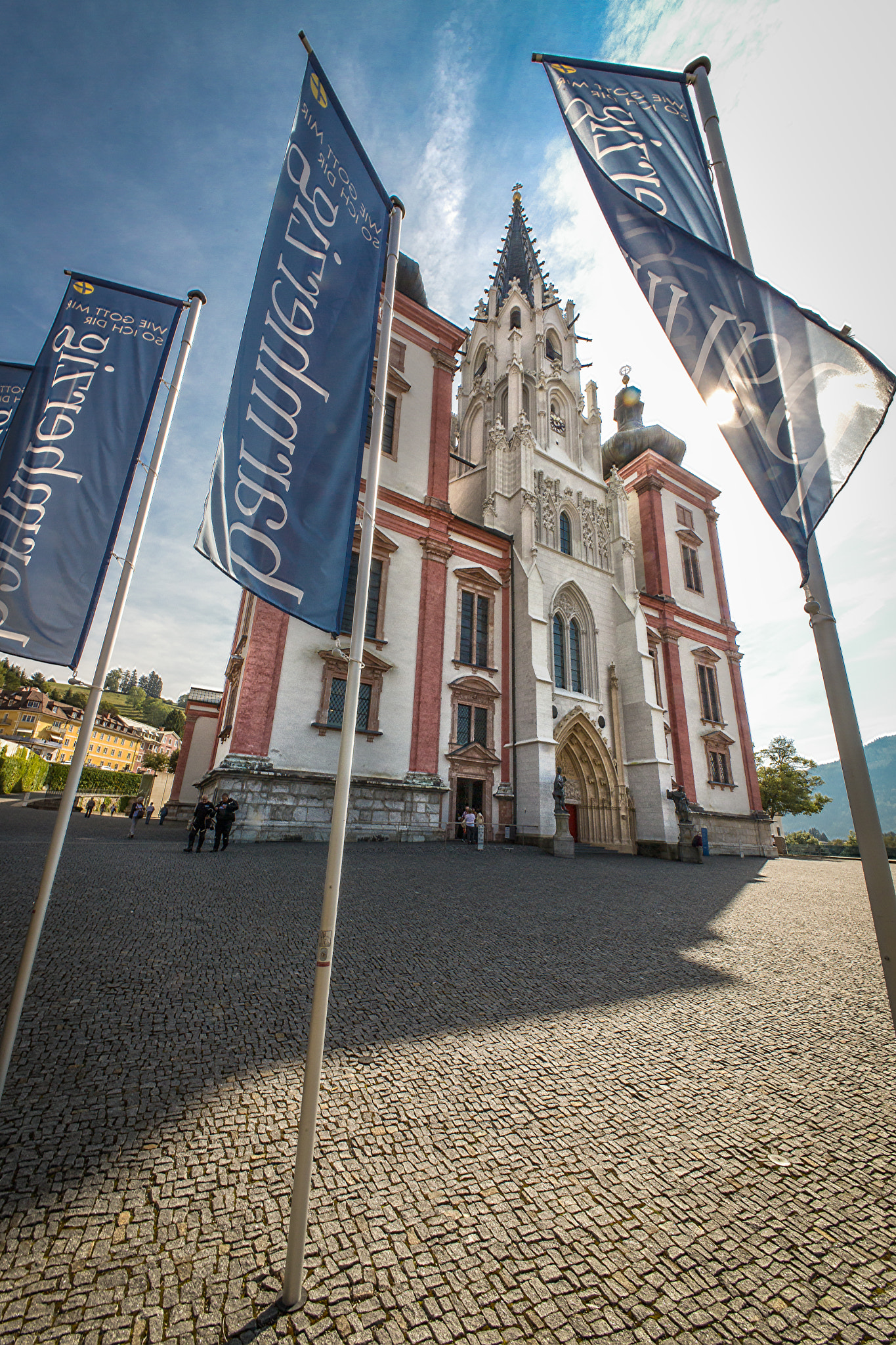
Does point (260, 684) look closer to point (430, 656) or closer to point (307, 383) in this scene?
point (430, 656)

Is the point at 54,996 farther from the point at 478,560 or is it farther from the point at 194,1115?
the point at 478,560

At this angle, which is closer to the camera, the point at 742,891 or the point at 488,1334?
the point at 488,1334

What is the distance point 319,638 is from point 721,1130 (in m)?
15.7

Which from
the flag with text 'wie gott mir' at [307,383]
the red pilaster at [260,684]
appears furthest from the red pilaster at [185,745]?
the flag with text 'wie gott mir' at [307,383]

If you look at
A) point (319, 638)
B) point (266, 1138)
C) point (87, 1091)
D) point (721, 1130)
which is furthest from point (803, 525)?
point (319, 638)

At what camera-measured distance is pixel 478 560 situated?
22.2m

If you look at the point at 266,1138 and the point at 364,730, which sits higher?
the point at 364,730

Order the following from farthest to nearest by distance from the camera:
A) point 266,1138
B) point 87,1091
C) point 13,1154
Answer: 1. point 87,1091
2. point 266,1138
3. point 13,1154

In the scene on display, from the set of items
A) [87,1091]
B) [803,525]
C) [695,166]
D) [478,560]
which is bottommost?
[87,1091]

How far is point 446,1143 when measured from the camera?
8.82 ft

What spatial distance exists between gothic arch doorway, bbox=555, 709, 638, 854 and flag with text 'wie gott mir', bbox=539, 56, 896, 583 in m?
19.3

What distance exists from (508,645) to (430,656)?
4121 mm

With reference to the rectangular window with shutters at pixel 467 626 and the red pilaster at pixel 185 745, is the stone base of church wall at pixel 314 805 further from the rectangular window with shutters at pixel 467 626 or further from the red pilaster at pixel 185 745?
the red pilaster at pixel 185 745

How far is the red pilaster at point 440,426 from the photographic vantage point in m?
21.7
